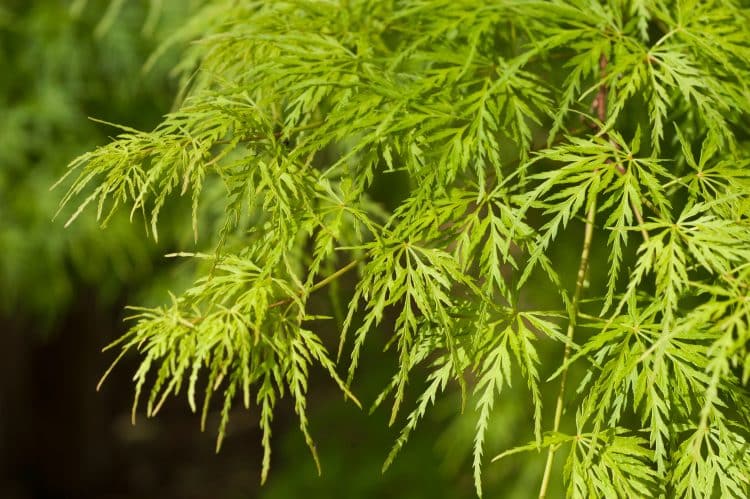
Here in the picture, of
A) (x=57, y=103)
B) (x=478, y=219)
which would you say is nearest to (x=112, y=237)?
(x=57, y=103)

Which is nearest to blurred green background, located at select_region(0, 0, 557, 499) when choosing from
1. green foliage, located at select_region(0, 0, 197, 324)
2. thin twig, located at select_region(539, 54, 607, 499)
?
green foliage, located at select_region(0, 0, 197, 324)

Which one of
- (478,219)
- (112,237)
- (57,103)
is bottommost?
(112,237)

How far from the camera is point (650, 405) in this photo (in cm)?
89

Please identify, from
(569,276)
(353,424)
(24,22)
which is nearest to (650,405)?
(569,276)

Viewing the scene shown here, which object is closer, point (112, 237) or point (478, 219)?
point (478, 219)

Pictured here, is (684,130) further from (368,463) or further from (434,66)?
(368,463)

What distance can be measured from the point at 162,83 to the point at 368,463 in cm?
173

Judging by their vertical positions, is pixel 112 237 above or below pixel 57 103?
below

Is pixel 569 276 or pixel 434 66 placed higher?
pixel 434 66

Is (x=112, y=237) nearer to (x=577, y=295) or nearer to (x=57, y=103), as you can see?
(x=57, y=103)

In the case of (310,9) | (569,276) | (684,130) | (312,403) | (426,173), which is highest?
(310,9)

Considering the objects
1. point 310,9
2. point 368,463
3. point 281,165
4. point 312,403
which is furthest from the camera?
point 312,403

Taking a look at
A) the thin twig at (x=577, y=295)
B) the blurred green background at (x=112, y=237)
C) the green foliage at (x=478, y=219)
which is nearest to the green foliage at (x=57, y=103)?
the blurred green background at (x=112, y=237)

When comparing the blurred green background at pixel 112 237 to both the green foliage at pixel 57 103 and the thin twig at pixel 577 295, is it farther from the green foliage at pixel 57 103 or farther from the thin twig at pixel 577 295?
the thin twig at pixel 577 295
